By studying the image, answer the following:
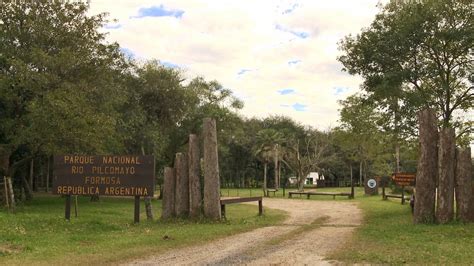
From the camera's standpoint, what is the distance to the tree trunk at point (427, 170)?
16.7m

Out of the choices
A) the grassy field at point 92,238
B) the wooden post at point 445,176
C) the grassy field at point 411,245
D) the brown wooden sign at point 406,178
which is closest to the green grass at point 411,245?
the grassy field at point 411,245

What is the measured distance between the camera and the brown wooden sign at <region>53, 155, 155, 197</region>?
56.6 ft

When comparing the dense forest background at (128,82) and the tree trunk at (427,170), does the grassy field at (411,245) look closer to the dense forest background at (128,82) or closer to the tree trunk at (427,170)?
the tree trunk at (427,170)

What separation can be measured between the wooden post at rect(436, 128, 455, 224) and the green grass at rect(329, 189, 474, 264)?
0.45 metres

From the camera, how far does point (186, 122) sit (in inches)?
1578

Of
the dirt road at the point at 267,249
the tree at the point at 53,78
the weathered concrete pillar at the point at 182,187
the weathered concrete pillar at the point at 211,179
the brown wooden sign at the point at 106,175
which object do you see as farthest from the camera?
the tree at the point at 53,78

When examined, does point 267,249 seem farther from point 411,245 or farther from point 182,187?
point 182,187

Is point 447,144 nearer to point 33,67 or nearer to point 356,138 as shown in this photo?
point 33,67

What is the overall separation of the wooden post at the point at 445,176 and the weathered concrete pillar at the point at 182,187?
864 centimetres

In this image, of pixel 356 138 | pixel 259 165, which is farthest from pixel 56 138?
pixel 259 165

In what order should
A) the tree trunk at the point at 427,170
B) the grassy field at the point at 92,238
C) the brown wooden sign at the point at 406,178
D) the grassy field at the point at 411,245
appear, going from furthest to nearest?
1. the brown wooden sign at the point at 406,178
2. the tree trunk at the point at 427,170
3. the grassy field at the point at 92,238
4. the grassy field at the point at 411,245

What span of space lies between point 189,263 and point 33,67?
19906mm

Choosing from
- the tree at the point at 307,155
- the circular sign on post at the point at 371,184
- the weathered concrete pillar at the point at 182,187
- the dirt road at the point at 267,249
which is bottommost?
the dirt road at the point at 267,249

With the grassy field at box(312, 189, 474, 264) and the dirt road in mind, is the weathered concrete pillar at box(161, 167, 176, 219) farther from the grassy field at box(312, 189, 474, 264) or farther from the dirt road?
the grassy field at box(312, 189, 474, 264)
